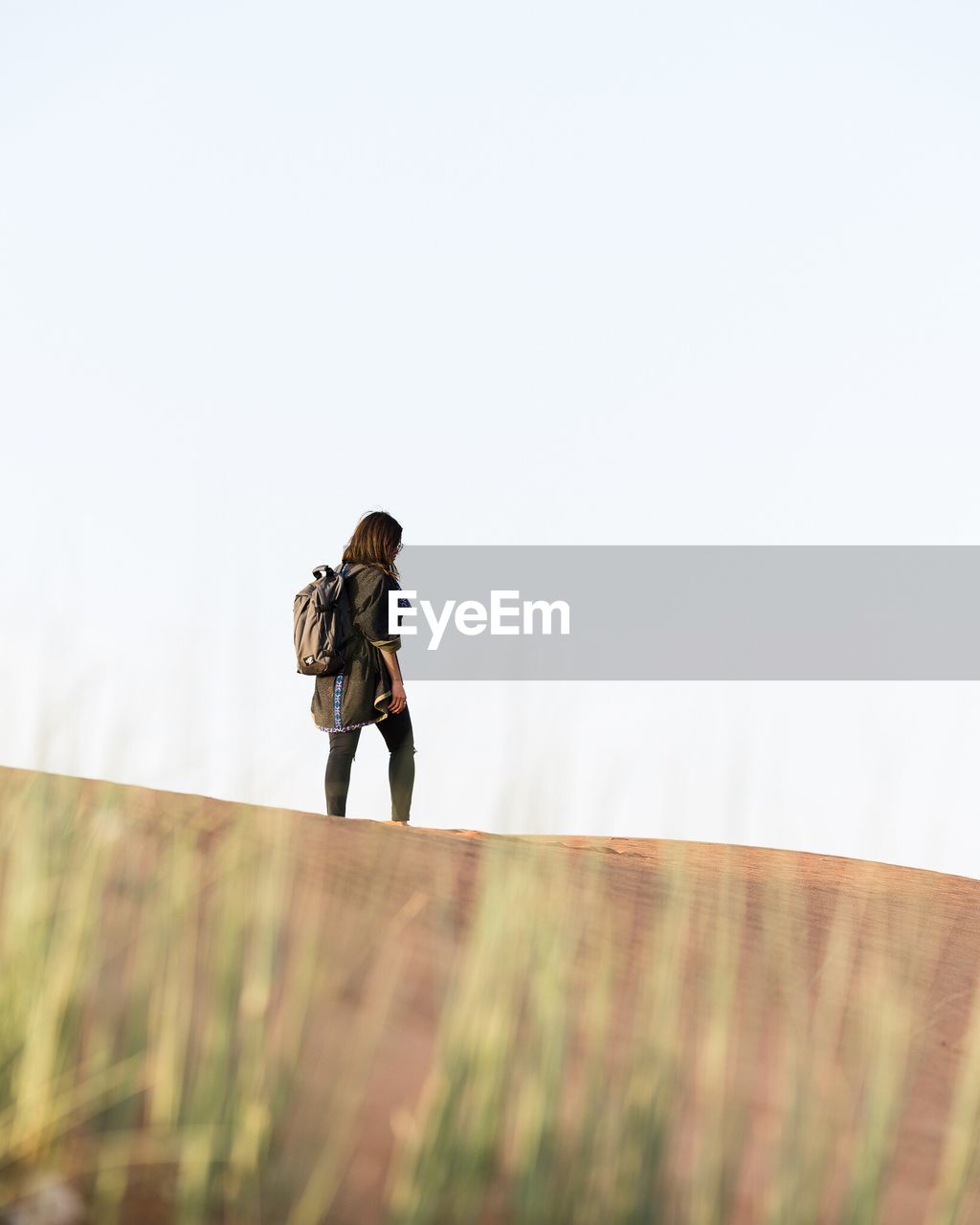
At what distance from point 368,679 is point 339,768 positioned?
1.61 ft

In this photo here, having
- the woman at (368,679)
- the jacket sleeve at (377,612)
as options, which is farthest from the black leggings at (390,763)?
the jacket sleeve at (377,612)

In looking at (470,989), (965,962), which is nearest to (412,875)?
(470,989)

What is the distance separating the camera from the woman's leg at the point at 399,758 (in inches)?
308

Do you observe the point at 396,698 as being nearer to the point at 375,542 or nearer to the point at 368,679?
the point at 368,679

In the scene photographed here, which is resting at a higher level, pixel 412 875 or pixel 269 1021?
pixel 412 875

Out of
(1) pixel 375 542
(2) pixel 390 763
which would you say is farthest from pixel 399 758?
(1) pixel 375 542

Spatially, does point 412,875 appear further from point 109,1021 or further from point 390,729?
point 390,729

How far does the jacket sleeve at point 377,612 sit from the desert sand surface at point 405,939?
245cm

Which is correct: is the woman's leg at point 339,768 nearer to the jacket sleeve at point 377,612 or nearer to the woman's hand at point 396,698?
the woman's hand at point 396,698

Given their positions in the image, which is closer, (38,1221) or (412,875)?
(38,1221)

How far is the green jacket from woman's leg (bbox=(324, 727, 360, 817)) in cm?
5

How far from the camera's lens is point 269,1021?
257cm

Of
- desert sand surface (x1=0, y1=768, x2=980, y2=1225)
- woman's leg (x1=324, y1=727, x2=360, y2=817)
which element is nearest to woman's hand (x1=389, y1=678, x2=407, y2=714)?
woman's leg (x1=324, y1=727, x2=360, y2=817)

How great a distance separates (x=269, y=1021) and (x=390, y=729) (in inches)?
211
